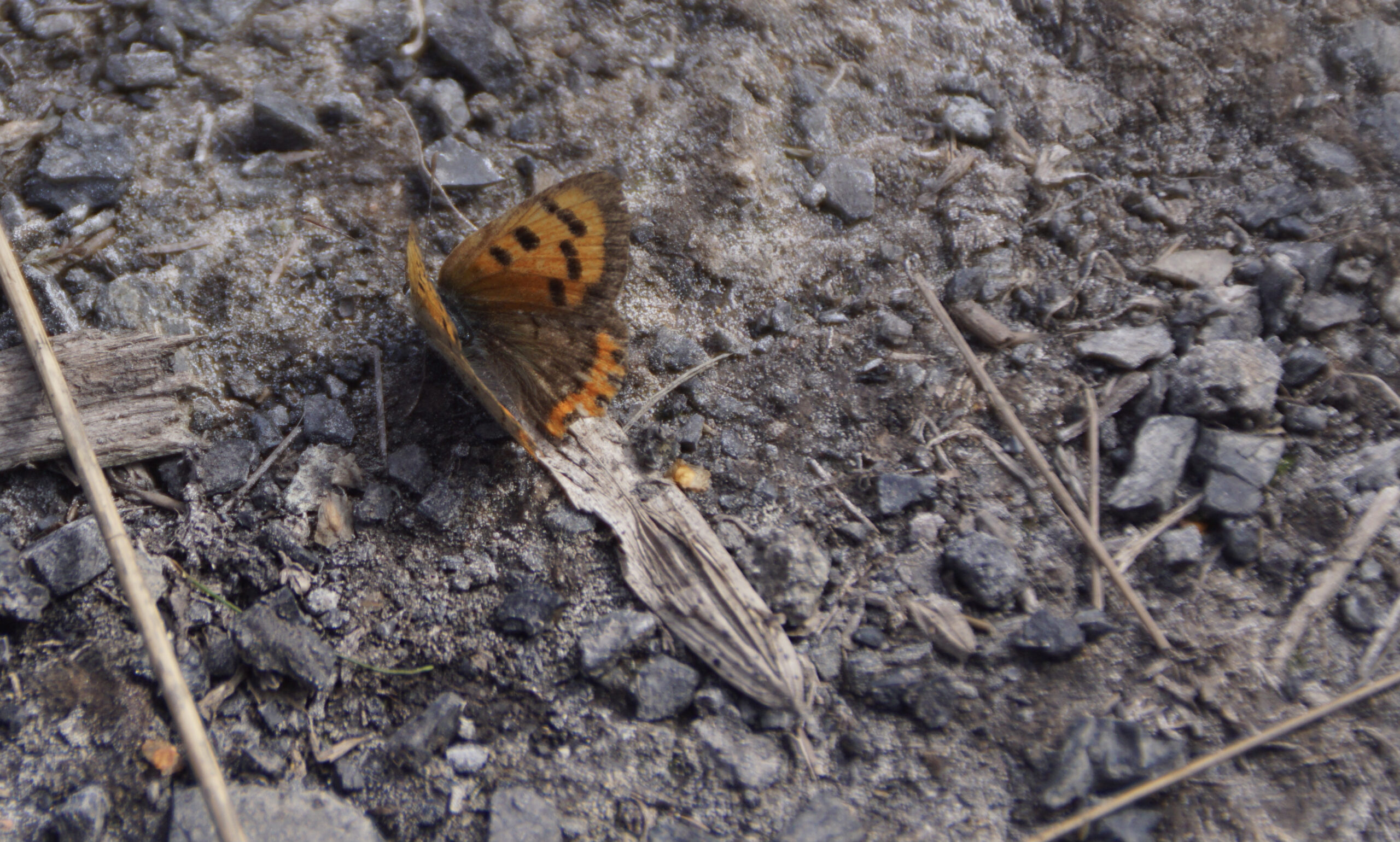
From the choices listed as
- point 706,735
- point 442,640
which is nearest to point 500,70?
point 442,640

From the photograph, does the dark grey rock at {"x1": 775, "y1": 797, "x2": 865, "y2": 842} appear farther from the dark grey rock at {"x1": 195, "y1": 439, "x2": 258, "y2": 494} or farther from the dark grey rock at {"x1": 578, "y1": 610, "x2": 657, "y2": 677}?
the dark grey rock at {"x1": 195, "y1": 439, "x2": 258, "y2": 494}

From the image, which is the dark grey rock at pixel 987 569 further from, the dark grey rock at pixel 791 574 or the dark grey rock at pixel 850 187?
the dark grey rock at pixel 850 187

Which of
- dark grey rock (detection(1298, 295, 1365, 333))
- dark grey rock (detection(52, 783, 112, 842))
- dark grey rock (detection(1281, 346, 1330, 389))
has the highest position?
dark grey rock (detection(1298, 295, 1365, 333))

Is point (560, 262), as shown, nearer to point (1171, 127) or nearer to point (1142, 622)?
point (1142, 622)

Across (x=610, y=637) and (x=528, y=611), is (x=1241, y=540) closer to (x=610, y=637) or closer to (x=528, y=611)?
(x=610, y=637)

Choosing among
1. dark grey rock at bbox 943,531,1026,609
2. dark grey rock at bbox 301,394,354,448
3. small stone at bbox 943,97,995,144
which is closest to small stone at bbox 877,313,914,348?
dark grey rock at bbox 943,531,1026,609

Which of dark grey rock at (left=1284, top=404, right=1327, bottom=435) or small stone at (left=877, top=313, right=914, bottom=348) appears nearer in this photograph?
dark grey rock at (left=1284, top=404, right=1327, bottom=435)
